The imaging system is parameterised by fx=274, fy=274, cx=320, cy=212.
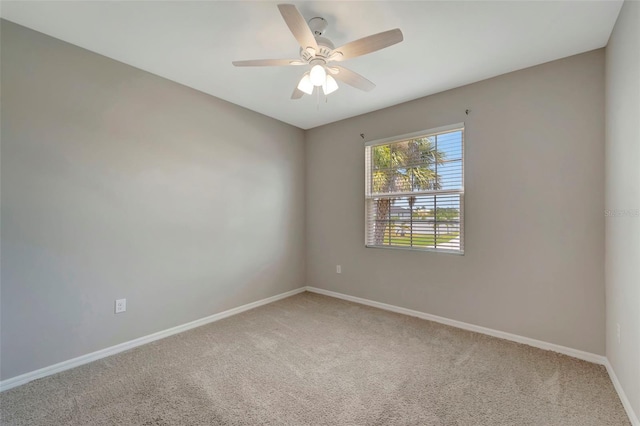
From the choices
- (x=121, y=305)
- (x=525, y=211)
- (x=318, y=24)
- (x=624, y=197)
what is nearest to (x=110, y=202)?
(x=121, y=305)

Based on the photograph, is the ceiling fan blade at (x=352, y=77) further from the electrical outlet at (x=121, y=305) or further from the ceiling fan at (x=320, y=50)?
the electrical outlet at (x=121, y=305)

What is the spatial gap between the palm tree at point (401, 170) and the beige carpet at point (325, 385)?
1453mm

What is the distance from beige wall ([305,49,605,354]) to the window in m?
0.12

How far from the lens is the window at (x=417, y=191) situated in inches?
115

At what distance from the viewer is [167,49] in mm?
2223

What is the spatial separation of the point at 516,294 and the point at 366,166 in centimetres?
213

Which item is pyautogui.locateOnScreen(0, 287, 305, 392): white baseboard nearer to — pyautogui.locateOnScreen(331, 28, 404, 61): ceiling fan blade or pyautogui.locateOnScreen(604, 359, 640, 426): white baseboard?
pyautogui.locateOnScreen(331, 28, 404, 61): ceiling fan blade

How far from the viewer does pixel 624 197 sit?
174 centimetres

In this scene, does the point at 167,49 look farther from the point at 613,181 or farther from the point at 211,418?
the point at 613,181

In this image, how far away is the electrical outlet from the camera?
2.40 metres

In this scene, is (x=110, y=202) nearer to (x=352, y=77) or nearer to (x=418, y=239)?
(x=352, y=77)

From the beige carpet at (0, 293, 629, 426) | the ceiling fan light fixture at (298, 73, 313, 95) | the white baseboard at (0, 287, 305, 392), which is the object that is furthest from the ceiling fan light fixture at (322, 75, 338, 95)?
the white baseboard at (0, 287, 305, 392)

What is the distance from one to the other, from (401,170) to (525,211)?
1.32 metres

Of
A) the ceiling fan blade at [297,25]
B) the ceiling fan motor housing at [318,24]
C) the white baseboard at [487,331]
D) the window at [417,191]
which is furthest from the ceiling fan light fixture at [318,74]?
the white baseboard at [487,331]
